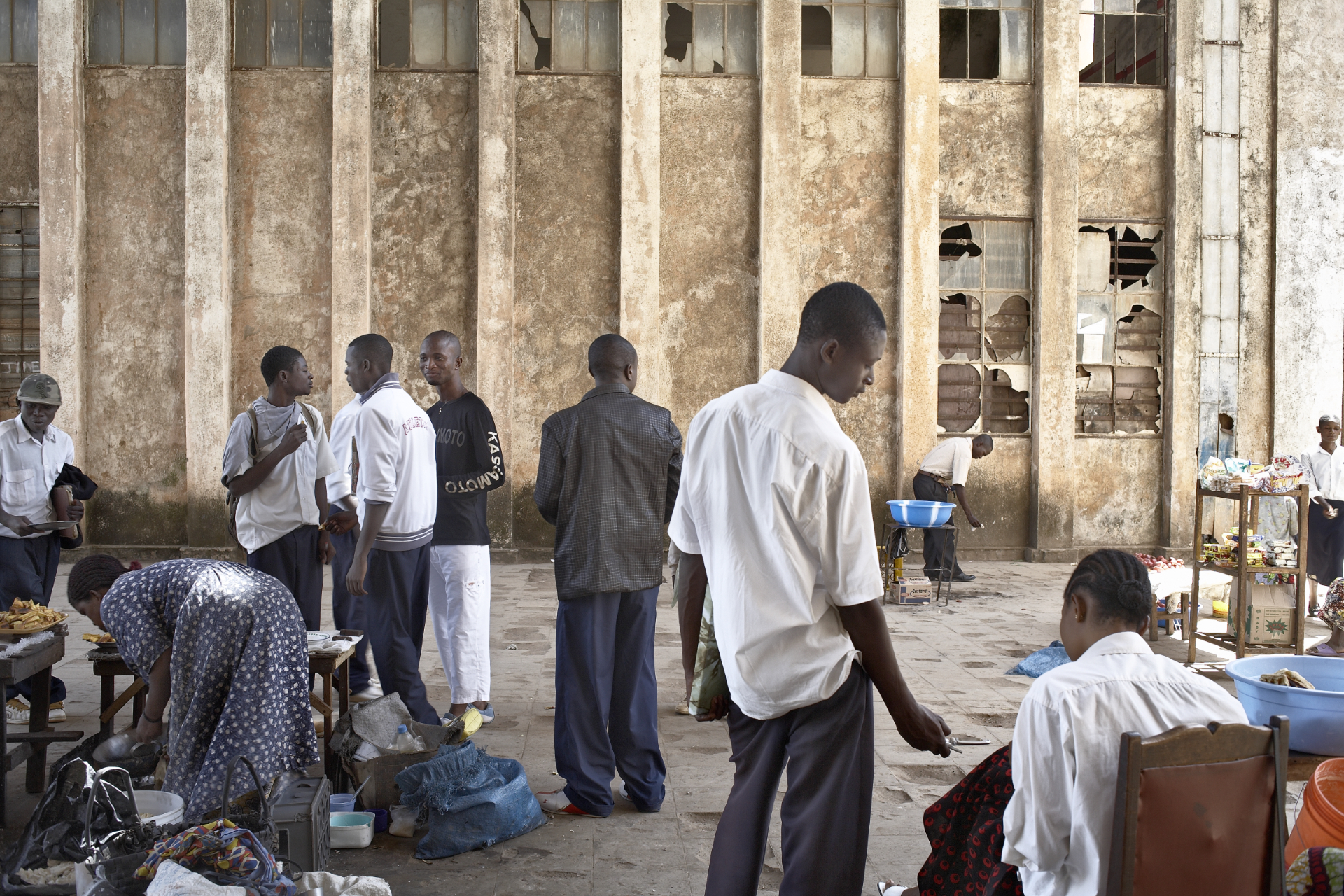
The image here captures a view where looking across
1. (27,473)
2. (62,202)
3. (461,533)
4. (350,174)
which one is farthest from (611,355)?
(62,202)

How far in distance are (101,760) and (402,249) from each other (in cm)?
875

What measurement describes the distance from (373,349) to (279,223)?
7.25 m

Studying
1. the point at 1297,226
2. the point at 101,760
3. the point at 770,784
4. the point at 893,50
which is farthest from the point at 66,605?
the point at 1297,226

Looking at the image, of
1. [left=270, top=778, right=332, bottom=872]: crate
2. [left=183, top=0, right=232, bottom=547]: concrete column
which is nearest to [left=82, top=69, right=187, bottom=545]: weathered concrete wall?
[left=183, top=0, right=232, bottom=547]: concrete column

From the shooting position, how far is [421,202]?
1184 cm

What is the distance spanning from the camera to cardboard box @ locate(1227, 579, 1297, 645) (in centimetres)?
689

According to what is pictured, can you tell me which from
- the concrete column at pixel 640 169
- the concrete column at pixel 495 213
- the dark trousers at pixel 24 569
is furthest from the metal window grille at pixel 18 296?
the dark trousers at pixel 24 569

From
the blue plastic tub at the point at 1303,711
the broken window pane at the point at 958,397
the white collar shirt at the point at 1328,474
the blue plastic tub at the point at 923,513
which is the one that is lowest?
the blue plastic tub at the point at 923,513

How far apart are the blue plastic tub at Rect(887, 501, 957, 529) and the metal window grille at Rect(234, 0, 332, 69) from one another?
8298mm

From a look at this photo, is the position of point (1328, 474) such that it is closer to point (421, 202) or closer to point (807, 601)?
point (807, 601)

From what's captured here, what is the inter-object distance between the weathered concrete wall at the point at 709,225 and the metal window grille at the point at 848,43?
0.92 m

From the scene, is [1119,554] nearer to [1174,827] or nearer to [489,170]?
[1174,827]

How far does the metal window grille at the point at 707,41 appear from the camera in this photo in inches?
479

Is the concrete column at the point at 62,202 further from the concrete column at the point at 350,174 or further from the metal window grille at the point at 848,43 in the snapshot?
the metal window grille at the point at 848,43
